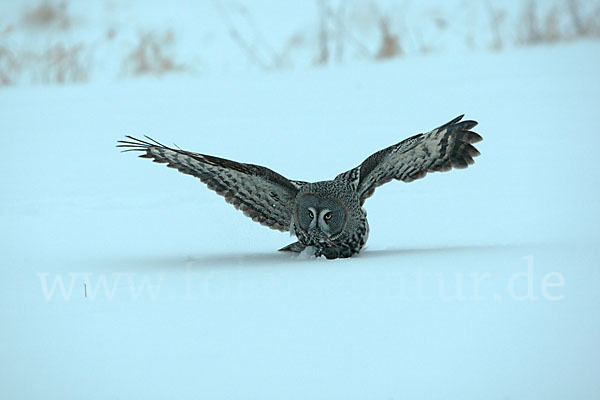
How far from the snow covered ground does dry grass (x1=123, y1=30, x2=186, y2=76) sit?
0.86 metres

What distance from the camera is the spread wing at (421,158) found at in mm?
4184

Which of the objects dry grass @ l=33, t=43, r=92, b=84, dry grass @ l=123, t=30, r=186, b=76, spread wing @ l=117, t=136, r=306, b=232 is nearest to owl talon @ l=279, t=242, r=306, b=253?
spread wing @ l=117, t=136, r=306, b=232

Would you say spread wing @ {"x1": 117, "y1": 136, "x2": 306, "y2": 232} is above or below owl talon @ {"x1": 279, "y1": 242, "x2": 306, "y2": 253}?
above

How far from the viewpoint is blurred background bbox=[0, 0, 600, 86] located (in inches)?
388

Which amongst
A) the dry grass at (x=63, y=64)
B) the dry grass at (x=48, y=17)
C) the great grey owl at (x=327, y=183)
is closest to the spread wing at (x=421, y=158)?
the great grey owl at (x=327, y=183)

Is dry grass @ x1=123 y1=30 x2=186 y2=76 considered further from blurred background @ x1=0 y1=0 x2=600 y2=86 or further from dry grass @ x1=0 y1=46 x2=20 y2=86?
dry grass @ x1=0 y1=46 x2=20 y2=86

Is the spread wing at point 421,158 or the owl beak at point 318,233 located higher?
the spread wing at point 421,158

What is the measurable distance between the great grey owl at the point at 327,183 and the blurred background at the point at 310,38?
5596 mm

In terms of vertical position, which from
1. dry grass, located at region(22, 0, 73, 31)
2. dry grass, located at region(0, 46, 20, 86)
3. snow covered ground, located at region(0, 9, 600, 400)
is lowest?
snow covered ground, located at region(0, 9, 600, 400)

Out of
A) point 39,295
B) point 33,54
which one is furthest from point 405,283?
point 33,54

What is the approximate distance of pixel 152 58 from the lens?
10188mm

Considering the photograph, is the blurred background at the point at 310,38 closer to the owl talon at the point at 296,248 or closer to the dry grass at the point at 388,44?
the dry grass at the point at 388,44

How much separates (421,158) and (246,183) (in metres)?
0.89

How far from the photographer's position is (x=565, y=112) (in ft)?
25.5
